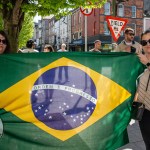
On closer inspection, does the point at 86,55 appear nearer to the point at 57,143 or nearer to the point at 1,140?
the point at 57,143

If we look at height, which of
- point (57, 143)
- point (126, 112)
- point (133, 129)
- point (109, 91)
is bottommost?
point (133, 129)

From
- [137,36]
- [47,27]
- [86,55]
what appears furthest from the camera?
[47,27]

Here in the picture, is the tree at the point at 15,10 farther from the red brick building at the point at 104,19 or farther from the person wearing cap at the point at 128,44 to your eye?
the red brick building at the point at 104,19

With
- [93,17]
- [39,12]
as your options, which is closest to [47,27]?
[93,17]

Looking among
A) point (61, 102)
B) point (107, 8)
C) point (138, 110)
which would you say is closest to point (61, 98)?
point (61, 102)

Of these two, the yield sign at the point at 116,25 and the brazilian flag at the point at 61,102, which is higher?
the yield sign at the point at 116,25

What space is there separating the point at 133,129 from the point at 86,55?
3.32 metres

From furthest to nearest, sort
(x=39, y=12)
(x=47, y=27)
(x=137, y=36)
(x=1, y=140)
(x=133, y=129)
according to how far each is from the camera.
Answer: (x=47, y=27) < (x=137, y=36) < (x=39, y=12) < (x=133, y=129) < (x=1, y=140)

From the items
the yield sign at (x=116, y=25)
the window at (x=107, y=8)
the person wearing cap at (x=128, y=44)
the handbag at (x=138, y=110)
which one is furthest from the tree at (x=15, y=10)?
the window at (x=107, y=8)

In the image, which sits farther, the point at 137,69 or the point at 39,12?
the point at 39,12

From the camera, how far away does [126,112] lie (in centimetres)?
423

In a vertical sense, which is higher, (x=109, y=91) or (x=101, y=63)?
(x=101, y=63)

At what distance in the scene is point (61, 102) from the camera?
3.91 meters

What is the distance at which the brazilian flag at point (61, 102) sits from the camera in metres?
3.81
